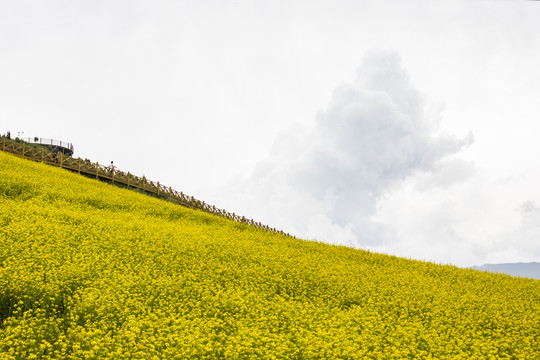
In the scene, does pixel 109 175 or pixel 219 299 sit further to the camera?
pixel 109 175

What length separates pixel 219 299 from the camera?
13.5 m

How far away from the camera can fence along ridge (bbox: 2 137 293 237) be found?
42438mm

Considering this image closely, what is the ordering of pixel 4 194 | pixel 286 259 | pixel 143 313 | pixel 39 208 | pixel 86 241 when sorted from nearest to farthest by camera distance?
→ pixel 143 313 → pixel 86 241 → pixel 286 259 → pixel 39 208 → pixel 4 194

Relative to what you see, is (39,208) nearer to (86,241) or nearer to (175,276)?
(86,241)

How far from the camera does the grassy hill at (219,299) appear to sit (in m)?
9.67

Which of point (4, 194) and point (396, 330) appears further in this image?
point (4, 194)

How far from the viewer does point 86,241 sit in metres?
18.3

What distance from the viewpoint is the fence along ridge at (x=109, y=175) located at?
139ft

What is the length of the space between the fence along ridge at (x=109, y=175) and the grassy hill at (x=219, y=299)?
15150 millimetres

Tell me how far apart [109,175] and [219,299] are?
33.9 m

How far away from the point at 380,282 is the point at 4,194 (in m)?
23.8

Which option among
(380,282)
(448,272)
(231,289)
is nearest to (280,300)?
(231,289)

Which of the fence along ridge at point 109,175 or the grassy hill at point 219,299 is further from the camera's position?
the fence along ridge at point 109,175

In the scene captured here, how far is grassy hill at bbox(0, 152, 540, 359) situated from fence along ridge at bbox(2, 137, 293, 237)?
15150 mm
